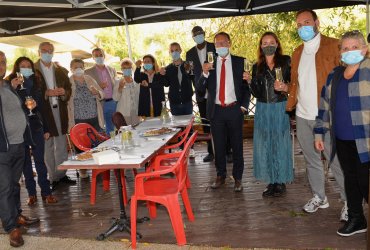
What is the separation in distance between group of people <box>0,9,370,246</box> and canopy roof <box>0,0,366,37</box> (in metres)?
1.25

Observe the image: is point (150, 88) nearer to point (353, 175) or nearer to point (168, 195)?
point (168, 195)

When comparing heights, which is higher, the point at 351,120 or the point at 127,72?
the point at 127,72

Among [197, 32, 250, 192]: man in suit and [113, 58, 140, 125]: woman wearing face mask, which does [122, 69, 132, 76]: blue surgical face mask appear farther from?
[197, 32, 250, 192]: man in suit

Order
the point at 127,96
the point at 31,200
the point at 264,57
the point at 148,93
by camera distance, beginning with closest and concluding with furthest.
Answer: the point at 264,57, the point at 31,200, the point at 148,93, the point at 127,96

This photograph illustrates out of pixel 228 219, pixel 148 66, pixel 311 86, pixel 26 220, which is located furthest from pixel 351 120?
pixel 148 66

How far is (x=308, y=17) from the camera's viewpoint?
341 centimetres

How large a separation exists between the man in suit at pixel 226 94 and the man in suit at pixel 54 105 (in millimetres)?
1890

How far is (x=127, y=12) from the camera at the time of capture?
6.94 metres

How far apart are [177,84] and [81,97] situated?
1.42m

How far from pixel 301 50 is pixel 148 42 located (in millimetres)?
16420

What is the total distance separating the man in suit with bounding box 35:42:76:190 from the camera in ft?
16.4

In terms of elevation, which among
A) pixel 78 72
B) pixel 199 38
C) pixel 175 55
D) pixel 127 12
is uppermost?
pixel 127 12

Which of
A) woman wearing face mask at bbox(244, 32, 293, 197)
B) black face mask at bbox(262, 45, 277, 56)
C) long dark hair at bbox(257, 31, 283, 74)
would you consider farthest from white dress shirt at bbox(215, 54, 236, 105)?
black face mask at bbox(262, 45, 277, 56)

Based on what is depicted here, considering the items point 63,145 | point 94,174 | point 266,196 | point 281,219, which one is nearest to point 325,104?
point 281,219
